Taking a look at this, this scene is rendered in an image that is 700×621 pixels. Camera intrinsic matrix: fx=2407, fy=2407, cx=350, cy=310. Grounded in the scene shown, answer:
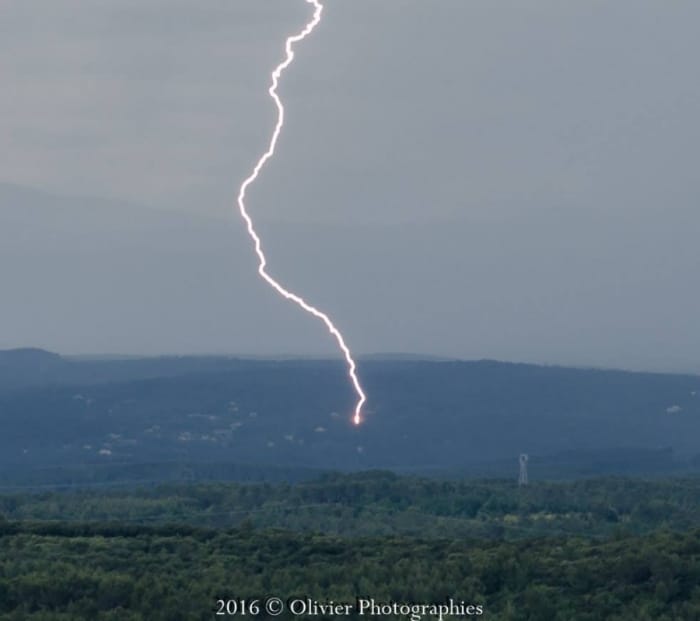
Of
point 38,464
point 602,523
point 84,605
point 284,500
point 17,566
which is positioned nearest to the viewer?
point 84,605

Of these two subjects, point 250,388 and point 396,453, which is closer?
point 396,453

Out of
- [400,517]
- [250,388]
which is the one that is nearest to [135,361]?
[250,388]

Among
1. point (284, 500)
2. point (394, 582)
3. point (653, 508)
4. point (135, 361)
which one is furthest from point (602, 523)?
point (135, 361)

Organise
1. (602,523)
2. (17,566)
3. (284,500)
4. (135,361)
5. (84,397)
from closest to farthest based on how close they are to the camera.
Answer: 1. (17,566)
2. (602,523)
3. (284,500)
4. (84,397)
5. (135,361)

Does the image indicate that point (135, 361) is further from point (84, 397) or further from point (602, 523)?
point (602, 523)

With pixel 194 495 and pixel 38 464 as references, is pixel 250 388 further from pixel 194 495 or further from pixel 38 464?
pixel 194 495

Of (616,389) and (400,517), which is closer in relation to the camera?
(400,517)
